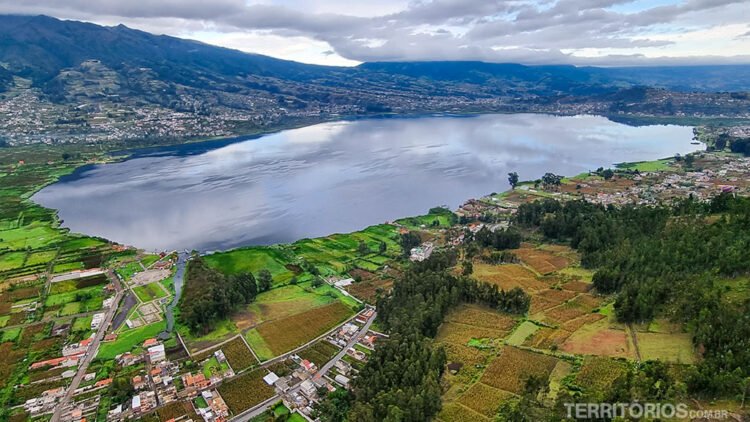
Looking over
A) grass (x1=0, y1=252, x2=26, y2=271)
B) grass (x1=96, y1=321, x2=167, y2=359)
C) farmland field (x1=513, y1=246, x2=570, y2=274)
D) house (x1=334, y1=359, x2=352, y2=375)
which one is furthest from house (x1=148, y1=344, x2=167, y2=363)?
farmland field (x1=513, y1=246, x2=570, y2=274)

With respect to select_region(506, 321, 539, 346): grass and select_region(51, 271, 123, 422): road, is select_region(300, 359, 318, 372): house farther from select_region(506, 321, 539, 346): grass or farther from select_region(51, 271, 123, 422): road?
select_region(51, 271, 123, 422): road

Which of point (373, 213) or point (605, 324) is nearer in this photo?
point (605, 324)

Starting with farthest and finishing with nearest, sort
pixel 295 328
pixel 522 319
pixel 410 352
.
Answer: pixel 295 328, pixel 522 319, pixel 410 352

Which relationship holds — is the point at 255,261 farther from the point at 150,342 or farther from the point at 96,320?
the point at 150,342

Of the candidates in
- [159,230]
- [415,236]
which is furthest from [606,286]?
[159,230]

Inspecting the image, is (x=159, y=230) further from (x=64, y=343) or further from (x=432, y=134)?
(x=432, y=134)

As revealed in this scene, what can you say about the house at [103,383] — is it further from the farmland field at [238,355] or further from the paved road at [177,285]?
the farmland field at [238,355]

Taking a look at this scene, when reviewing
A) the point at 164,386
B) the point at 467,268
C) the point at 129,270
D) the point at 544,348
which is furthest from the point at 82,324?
the point at 544,348
